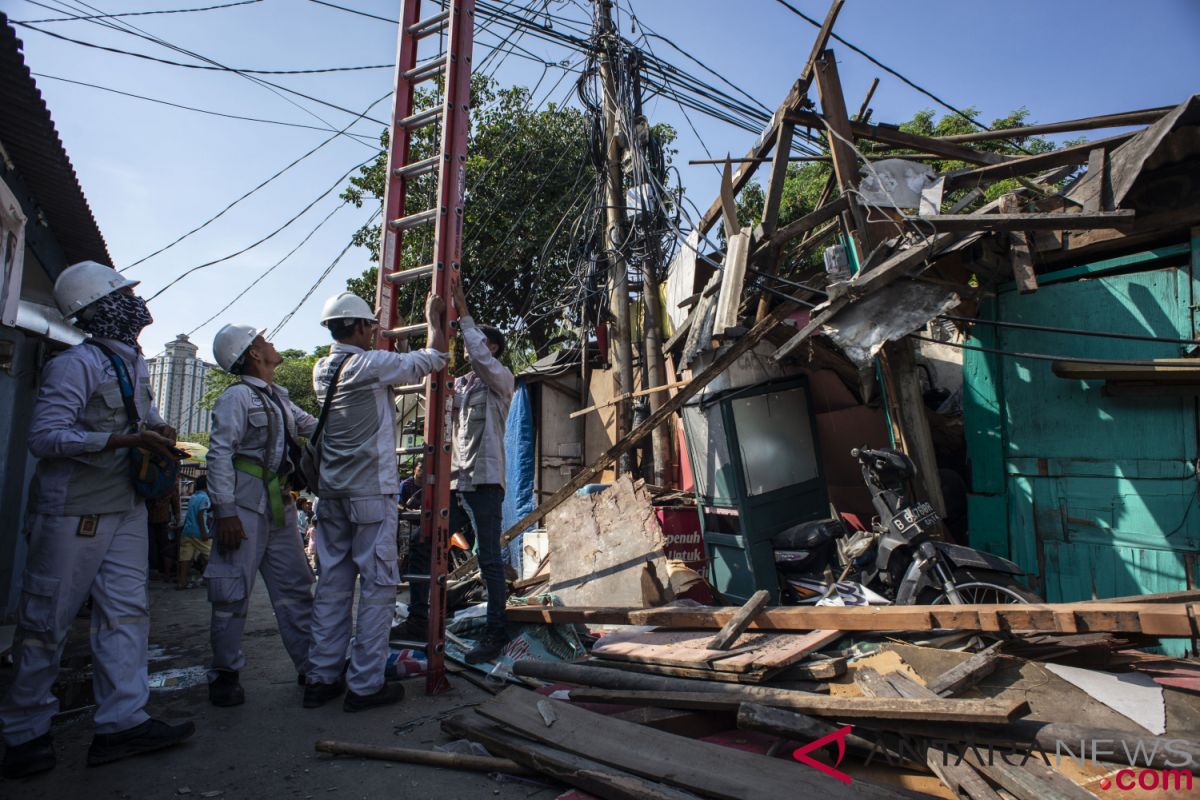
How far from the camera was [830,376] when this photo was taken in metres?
7.21

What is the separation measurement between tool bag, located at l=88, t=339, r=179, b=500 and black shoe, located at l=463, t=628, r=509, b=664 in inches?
75.7

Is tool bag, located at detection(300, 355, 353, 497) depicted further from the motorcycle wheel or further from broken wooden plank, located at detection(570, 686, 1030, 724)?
the motorcycle wheel

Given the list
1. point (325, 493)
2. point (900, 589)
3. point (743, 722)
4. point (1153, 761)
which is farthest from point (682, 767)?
point (900, 589)

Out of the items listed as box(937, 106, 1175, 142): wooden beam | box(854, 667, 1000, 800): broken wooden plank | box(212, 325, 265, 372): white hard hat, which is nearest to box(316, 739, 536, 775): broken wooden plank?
box(854, 667, 1000, 800): broken wooden plank

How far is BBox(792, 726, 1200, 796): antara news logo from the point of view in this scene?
2207 mm

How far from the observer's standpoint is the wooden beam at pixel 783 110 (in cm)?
524

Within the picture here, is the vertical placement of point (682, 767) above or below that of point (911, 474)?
below

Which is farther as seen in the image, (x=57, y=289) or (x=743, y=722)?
(x=57, y=289)

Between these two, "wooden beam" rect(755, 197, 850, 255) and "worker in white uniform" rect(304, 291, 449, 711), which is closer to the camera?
"worker in white uniform" rect(304, 291, 449, 711)

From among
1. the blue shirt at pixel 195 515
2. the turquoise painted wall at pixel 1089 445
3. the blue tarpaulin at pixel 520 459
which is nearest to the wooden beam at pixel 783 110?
the turquoise painted wall at pixel 1089 445

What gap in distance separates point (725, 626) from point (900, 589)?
147cm

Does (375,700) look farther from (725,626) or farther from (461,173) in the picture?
(461,173)

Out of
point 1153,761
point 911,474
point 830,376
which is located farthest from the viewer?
Result: point 830,376

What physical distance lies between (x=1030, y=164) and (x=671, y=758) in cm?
505
